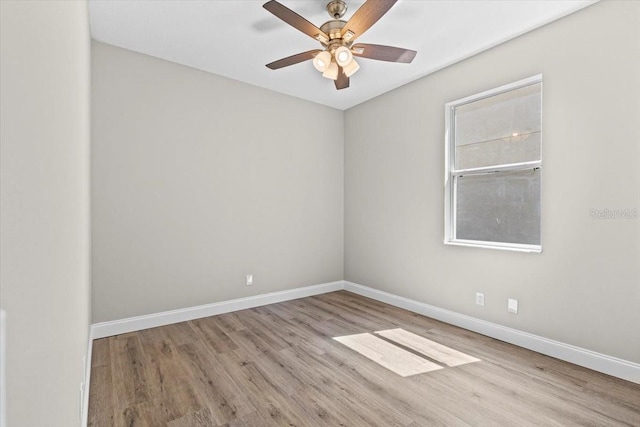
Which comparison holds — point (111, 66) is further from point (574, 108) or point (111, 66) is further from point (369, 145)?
point (574, 108)

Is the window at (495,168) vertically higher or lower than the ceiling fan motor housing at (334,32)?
lower

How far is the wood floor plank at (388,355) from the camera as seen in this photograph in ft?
8.21

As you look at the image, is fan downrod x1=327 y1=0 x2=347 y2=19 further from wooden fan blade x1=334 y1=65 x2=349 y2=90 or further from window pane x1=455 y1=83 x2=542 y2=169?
window pane x1=455 y1=83 x2=542 y2=169

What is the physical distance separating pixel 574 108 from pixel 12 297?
3467 millimetres

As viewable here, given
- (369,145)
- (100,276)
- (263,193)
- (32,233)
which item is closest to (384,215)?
(369,145)

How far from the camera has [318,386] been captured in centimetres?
226

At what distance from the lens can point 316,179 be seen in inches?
186

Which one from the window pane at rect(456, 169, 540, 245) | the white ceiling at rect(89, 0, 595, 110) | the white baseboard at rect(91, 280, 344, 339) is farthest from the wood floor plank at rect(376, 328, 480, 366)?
the white ceiling at rect(89, 0, 595, 110)

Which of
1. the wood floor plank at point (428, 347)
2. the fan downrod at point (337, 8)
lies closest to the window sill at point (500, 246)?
the wood floor plank at point (428, 347)

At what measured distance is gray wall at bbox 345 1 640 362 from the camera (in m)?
2.35

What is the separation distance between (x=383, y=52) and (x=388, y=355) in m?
2.55

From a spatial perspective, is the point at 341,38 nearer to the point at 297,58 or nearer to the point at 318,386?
the point at 297,58

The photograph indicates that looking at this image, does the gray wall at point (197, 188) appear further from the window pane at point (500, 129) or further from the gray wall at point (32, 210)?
the gray wall at point (32, 210)

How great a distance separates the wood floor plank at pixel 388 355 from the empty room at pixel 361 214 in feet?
0.07
